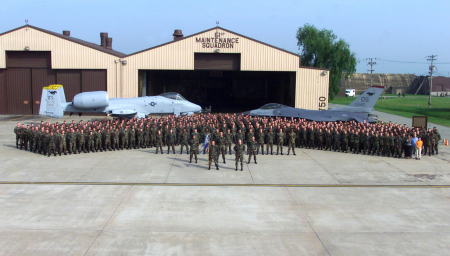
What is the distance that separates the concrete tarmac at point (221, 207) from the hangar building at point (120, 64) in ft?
50.8

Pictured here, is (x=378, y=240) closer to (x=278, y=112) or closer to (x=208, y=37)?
(x=278, y=112)

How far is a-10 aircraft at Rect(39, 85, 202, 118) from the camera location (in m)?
21.7

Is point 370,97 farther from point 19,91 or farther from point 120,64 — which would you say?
point 19,91

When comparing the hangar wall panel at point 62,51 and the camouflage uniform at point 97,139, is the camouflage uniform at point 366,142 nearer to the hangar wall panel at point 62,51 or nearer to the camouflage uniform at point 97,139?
the camouflage uniform at point 97,139

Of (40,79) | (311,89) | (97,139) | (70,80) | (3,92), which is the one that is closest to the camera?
(97,139)

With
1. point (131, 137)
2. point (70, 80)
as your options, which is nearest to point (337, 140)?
point (131, 137)

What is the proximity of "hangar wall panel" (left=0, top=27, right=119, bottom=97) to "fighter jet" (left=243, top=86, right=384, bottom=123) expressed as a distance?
1374 cm

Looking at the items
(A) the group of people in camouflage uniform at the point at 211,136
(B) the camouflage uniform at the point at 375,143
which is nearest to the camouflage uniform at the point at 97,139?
(A) the group of people in camouflage uniform at the point at 211,136

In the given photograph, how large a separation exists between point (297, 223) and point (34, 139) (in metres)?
12.7

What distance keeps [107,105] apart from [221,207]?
15083mm

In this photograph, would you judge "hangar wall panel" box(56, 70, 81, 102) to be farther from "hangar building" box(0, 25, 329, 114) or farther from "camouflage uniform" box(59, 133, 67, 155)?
"camouflage uniform" box(59, 133, 67, 155)

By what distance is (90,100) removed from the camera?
22.0m

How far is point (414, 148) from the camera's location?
16453mm

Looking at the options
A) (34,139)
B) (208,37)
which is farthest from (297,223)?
(208,37)
